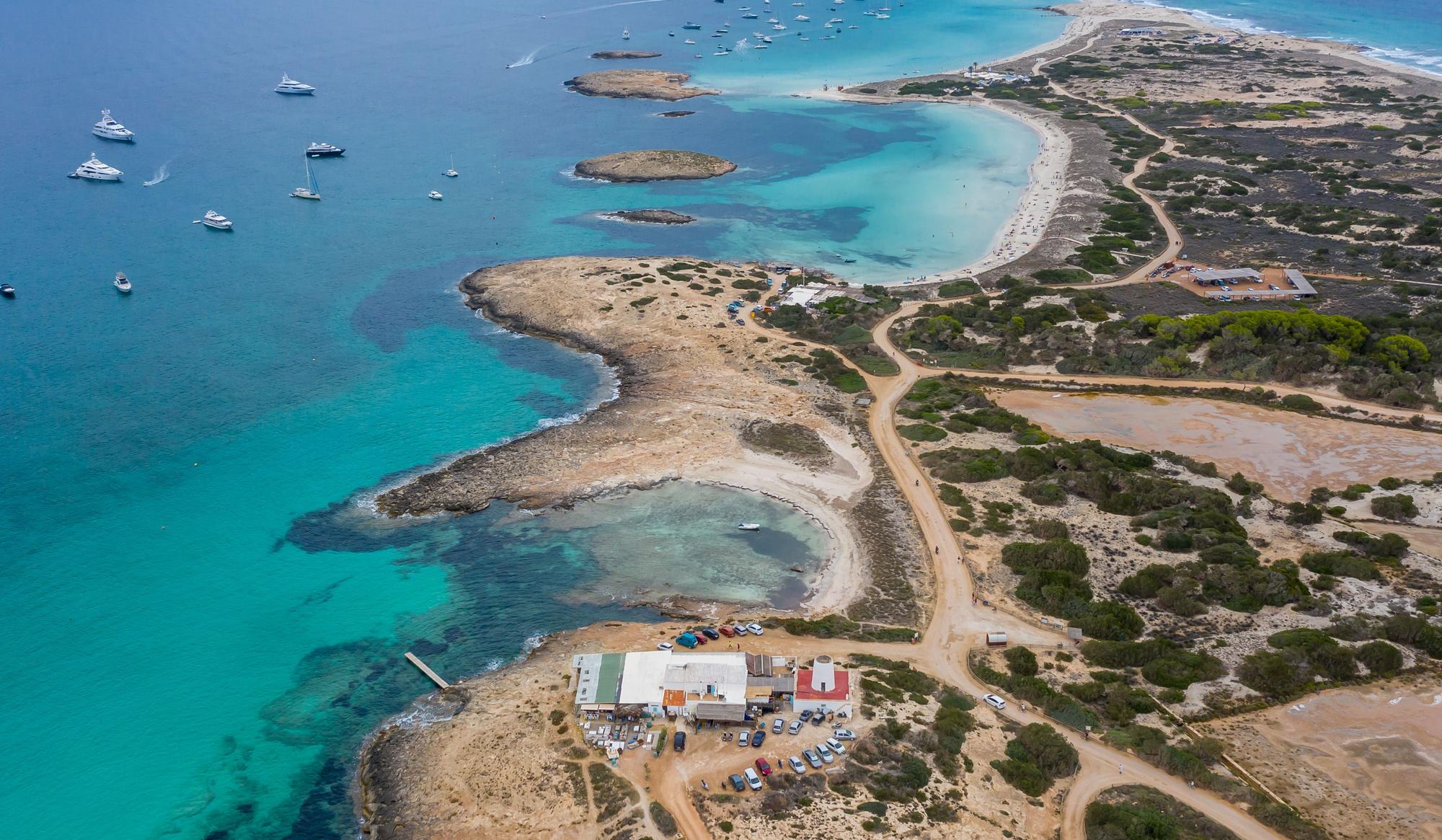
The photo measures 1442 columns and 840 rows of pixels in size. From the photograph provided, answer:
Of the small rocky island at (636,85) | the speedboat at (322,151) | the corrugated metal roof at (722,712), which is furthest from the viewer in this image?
the small rocky island at (636,85)

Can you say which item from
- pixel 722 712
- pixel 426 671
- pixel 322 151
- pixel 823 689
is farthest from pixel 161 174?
pixel 823 689

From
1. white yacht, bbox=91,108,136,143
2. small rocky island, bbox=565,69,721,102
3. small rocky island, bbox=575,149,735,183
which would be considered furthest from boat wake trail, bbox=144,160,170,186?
small rocky island, bbox=565,69,721,102

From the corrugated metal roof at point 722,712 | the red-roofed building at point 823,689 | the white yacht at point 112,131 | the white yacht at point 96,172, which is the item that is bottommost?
the corrugated metal roof at point 722,712

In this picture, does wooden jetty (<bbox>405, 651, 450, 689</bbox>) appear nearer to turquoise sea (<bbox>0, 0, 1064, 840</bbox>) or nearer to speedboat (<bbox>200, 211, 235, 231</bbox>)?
turquoise sea (<bbox>0, 0, 1064, 840</bbox>)

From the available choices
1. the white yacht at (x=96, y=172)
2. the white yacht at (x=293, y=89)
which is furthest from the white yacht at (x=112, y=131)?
the white yacht at (x=293, y=89)

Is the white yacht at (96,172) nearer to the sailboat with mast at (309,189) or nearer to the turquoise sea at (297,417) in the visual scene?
the turquoise sea at (297,417)

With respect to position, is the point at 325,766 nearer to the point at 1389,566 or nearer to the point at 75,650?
the point at 75,650
